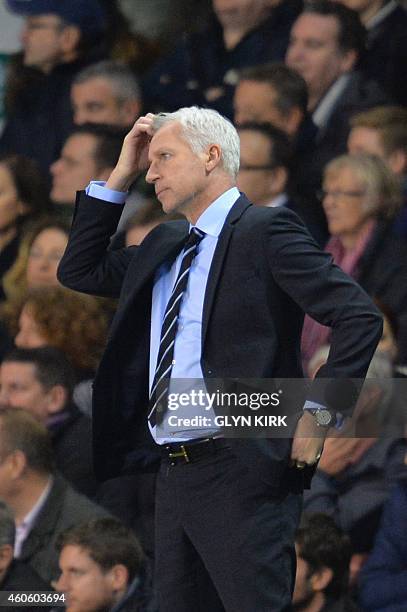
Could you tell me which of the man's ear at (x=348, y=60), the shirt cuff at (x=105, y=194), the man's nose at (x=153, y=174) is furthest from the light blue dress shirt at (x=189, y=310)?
the man's ear at (x=348, y=60)

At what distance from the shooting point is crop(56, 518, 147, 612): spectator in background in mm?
4055

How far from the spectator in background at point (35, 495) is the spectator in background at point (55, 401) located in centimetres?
4

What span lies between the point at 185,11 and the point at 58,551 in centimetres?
196

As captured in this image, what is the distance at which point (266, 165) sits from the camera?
447 centimetres

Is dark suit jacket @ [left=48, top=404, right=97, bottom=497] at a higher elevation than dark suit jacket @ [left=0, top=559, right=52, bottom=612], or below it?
higher

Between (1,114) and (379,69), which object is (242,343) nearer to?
(379,69)

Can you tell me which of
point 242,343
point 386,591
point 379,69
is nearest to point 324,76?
point 379,69

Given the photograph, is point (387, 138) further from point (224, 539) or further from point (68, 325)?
point (224, 539)

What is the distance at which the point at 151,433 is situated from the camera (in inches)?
110

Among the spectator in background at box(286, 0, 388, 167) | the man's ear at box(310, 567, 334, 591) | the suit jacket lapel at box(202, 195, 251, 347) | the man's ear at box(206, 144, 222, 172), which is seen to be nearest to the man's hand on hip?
the suit jacket lapel at box(202, 195, 251, 347)

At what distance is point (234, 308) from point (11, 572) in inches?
74.2

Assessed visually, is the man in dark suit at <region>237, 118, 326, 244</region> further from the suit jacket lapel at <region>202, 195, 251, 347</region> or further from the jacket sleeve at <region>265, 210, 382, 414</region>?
the jacket sleeve at <region>265, 210, 382, 414</region>

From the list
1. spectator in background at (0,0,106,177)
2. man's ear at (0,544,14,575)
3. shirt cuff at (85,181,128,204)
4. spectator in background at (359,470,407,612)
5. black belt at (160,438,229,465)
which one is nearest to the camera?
black belt at (160,438,229,465)

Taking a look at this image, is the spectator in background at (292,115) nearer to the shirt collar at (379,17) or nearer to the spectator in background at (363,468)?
the shirt collar at (379,17)
